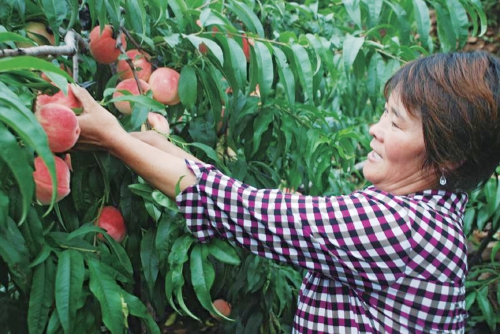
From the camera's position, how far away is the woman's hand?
931mm

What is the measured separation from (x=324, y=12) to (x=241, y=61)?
72cm

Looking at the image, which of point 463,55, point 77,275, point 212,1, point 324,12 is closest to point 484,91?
point 463,55

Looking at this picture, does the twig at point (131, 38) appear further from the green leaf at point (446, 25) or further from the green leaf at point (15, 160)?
the green leaf at point (446, 25)

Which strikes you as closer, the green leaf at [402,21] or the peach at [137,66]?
the peach at [137,66]

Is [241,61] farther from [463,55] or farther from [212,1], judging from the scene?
[463,55]

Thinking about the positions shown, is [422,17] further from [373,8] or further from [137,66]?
[137,66]

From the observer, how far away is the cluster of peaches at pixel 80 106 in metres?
0.87

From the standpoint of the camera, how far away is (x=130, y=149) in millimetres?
959

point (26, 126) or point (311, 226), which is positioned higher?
point (26, 126)

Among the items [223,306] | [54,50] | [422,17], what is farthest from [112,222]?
[422,17]

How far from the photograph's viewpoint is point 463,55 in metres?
1.01

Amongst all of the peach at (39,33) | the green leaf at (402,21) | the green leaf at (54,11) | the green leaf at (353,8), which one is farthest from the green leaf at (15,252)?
the green leaf at (402,21)

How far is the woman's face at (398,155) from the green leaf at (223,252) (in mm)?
280

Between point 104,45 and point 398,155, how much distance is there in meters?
0.61
